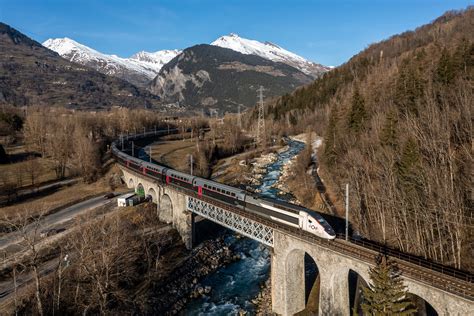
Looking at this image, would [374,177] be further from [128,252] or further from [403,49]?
[403,49]

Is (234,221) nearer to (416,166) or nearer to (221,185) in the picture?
(221,185)

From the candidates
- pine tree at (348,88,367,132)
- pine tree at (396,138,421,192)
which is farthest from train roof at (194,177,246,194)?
pine tree at (348,88,367,132)

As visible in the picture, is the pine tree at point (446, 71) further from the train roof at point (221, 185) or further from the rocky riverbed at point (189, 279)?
the rocky riverbed at point (189, 279)

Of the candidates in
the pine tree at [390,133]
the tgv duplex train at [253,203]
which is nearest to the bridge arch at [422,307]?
the tgv duplex train at [253,203]

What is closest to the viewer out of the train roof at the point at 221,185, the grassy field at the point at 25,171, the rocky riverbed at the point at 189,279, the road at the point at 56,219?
the rocky riverbed at the point at 189,279

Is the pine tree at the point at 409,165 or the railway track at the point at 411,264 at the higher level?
the pine tree at the point at 409,165

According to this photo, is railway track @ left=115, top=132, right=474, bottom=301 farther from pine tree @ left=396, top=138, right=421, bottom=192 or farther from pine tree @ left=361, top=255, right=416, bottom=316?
pine tree @ left=396, top=138, right=421, bottom=192
